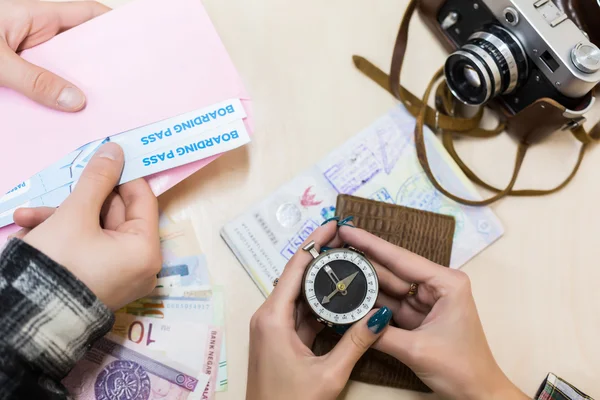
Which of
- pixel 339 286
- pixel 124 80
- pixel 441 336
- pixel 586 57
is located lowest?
pixel 441 336

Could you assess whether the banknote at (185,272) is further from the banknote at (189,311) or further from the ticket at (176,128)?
the ticket at (176,128)

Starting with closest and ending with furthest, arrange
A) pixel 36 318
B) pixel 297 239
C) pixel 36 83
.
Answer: pixel 36 318 < pixel 36 83 < pixel 297 239

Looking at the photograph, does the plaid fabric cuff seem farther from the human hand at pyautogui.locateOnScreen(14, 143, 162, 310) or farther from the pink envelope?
the pink envelope

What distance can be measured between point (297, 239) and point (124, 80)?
314 millimetres

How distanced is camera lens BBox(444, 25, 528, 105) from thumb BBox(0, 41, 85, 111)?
20.2 inches

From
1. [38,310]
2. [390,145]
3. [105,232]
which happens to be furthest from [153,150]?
[390,145]

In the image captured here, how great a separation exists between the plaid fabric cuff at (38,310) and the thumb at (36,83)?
0.21 metres

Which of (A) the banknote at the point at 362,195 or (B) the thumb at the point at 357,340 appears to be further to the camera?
(A) the banknote at the point at 362,195

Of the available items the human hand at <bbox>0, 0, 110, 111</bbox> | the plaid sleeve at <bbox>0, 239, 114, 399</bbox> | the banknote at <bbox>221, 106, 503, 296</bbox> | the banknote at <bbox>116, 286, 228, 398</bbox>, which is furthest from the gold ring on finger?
the human hand at <bbox>0, 0, 110, 111</bbox>

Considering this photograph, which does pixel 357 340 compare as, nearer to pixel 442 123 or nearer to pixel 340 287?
pixel 340 287

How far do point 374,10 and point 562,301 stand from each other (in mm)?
518

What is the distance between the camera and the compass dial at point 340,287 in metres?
0.58

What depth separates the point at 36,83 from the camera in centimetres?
65

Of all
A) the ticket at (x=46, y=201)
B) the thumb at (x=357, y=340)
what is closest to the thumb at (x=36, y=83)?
the ticket at (x=46, y=201)
